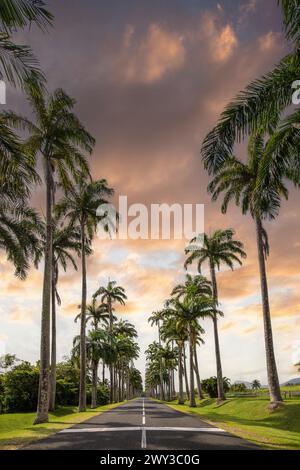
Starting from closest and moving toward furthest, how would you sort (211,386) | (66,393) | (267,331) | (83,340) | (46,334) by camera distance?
1. (46,334)
2. (267,331)
3. (83,340)
4. (66,393)
5. (211,386)

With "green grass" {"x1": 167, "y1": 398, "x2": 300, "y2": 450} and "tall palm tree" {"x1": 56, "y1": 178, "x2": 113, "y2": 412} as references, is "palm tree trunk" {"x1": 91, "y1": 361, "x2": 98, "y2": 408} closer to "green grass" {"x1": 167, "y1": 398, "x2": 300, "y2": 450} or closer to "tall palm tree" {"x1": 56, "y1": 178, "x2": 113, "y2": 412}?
"tall palm tree" {"x1": 56, "y1": 178, "x2": 113, "y2": 412}

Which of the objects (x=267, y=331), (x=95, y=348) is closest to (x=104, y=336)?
(x=95, y=348)

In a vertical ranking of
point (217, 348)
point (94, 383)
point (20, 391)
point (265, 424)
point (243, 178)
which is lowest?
point (265, 424)

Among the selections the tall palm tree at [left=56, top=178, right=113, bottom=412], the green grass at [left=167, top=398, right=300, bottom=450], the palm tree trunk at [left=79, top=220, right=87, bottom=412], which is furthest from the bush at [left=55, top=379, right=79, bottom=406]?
the green grass at [left=167, top=398, right=300, bottom=450]

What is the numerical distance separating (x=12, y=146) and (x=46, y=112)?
10750 mm

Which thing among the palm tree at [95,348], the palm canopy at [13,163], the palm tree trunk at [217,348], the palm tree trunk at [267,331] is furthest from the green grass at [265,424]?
the palm tree at [95,348]

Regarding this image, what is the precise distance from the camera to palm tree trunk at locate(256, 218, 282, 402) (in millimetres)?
23100

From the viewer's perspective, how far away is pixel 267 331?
24.7 metres

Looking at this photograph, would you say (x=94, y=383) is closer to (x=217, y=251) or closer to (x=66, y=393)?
(x=66, y=393)

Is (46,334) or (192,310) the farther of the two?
(192,310)

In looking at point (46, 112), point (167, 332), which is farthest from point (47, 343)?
point (167, 332)

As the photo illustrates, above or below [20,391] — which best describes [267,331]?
above

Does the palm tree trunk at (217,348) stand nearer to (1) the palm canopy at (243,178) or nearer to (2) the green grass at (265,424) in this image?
(2) the green grass at (265,424)
